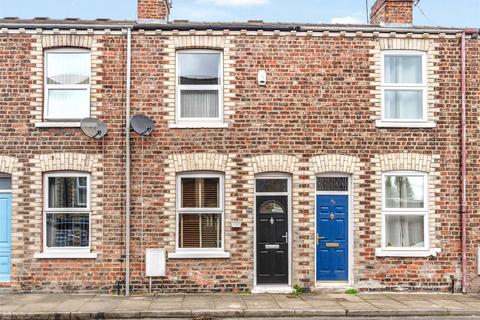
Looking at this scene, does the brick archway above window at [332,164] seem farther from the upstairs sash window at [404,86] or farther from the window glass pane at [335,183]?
the upstairs sash window at [404,86]

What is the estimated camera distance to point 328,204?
49.8ft

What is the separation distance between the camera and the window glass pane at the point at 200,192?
1505cm

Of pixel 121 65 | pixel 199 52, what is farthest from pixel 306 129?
pixel 121 65

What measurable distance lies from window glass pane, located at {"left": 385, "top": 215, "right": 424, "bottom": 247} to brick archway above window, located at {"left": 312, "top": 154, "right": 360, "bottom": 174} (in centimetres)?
160

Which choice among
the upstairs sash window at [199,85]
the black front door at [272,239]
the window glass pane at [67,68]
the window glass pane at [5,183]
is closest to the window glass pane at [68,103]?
the window glass pane at [67,68]

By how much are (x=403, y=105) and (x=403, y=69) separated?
914 millimetres

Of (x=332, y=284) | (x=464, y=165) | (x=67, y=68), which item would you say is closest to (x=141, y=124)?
(x=67, y=68)

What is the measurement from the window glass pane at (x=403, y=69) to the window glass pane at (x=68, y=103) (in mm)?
7533

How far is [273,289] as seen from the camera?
1478 centimetres

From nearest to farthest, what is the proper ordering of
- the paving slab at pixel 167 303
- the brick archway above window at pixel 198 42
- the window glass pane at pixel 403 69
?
the paving slab at pixel 167 303, the brick archway above window at pixel 198 42, the window glass pane at pixel 403 69

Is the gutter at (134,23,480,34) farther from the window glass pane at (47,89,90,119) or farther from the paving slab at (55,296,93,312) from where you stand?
the paving slab at (55,296,93,312)

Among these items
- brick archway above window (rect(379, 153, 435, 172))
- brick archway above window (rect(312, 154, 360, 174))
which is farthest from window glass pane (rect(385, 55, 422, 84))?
brick archway above window (rect(312, 154, 360, 174))

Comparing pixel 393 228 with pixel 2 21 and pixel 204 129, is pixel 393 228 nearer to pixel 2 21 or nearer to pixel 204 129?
pixel 204 129

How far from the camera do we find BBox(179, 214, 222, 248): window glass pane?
1498 cm
